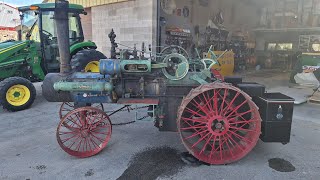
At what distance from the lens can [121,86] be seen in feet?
12.4

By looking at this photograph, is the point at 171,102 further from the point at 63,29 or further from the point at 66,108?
the point at 66,108

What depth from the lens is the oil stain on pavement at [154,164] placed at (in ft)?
10.3

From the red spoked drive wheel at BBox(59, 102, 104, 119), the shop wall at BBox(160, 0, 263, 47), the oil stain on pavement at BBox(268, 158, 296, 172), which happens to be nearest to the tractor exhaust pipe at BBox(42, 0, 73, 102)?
the red spoked drive wheel at BBox(59, 102, 104, 119)

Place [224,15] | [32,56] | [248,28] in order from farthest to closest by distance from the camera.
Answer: [248,28], [224,15], [32,56]

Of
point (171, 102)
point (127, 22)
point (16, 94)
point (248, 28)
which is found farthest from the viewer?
point (248, 28)

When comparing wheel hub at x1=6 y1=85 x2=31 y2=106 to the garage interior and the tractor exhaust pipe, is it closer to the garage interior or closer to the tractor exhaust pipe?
the tractor exhaust pipe

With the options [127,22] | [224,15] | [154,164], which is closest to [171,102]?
[154,164]

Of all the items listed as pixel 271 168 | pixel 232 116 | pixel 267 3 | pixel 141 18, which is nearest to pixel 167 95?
pixel 232 116

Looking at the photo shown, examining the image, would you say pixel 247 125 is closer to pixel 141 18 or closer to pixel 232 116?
pixel 232 116

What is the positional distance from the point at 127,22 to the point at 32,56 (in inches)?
174

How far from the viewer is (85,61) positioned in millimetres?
6535

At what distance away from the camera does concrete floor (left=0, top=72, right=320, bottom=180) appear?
10.3ft

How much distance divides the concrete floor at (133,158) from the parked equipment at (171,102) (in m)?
0.21

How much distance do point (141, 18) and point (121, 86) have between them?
20.5 feet
